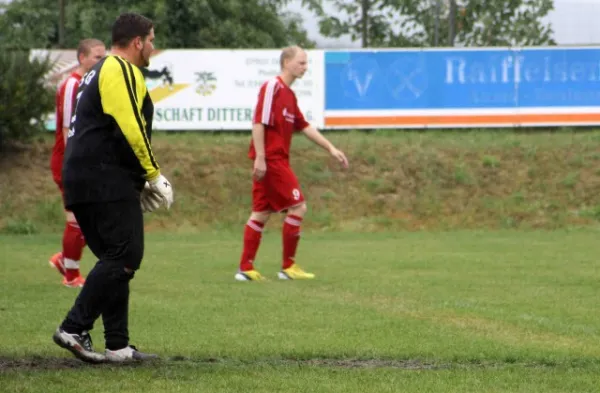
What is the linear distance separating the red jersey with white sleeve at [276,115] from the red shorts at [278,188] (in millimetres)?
112

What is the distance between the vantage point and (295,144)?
80.3ft

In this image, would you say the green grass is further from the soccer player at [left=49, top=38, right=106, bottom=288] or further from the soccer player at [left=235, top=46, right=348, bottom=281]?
the soccer player at [left=49, top=38, right=106, bottom=288]

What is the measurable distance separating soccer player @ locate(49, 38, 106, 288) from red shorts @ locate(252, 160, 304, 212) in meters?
1.86

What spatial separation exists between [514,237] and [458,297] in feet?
27.7

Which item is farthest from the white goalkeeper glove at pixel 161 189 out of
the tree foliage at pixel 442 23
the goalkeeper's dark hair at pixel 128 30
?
the tree foliage at pixel 442 23

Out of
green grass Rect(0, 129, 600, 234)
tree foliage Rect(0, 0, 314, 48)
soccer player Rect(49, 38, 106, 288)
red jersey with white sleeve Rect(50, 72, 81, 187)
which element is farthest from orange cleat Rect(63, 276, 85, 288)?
tree foliage Rect(0, 0, 314, 48)

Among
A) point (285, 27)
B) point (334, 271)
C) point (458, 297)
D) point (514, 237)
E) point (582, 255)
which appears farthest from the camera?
point (285, 27)

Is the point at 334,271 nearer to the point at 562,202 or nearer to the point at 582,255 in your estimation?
the point at 582,255

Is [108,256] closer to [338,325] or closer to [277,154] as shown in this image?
[338,325]

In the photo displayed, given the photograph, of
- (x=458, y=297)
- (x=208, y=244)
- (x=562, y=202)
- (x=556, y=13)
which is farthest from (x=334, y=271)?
(x=556, y=13)

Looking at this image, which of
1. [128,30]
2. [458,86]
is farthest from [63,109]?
[458,86]

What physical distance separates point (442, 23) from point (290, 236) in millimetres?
21347

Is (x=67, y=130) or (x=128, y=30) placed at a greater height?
(x=128, y=30)

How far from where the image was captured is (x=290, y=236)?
1189 cm
